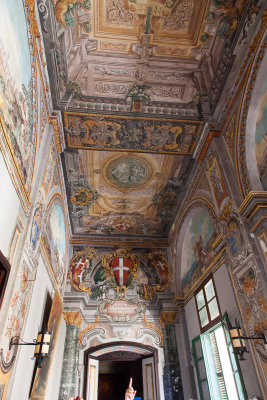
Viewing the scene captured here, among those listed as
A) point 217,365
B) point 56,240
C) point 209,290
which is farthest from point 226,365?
point 56,240

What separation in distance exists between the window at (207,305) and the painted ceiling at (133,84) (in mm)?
2892

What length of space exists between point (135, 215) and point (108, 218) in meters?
0.95

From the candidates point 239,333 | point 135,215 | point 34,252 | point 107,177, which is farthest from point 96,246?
point 239,333

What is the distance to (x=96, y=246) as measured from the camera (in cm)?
1032

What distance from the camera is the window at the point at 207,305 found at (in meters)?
6.51

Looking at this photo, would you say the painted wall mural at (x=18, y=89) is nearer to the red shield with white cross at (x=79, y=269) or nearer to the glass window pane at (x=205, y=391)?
the red shield with white cross at (x=79, y=269)

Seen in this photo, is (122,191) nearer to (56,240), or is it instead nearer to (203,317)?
(56,240)

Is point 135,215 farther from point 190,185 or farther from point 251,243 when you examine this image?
point 251,243

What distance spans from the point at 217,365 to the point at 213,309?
121 cm

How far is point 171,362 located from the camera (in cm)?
827

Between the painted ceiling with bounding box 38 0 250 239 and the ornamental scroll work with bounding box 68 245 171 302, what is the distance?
2.35 m

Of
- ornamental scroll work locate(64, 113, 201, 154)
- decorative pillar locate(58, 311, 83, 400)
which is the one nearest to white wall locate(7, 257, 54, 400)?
decorative pillar locate(58, 311, 83, 400)

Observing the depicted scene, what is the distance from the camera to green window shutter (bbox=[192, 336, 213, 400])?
6729mm

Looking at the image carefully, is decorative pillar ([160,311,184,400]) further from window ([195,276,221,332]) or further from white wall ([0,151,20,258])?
white wall ([0,151,20,258])
